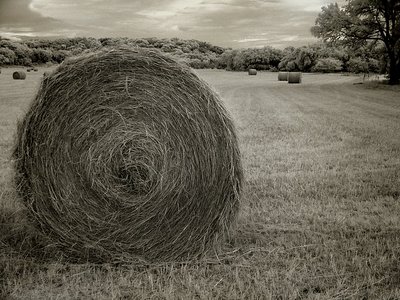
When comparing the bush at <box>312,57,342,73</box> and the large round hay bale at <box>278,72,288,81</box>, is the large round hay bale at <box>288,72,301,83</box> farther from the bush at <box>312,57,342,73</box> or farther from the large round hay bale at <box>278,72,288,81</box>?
the bush at <box>312,57,342,73</box>

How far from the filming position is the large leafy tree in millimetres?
28500

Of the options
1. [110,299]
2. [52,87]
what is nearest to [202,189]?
[110,299]

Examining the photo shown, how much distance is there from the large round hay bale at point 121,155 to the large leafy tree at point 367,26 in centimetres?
2611

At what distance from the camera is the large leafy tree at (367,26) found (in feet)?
93.5

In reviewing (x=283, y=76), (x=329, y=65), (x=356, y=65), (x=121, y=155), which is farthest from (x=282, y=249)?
(x=329, y=65)

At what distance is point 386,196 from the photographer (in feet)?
21.1

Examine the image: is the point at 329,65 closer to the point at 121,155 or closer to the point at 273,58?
the point at 273,58

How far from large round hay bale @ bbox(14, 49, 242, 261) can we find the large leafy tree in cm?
2611

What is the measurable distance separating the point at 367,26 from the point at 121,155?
27171 mm

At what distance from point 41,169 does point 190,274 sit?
167cm

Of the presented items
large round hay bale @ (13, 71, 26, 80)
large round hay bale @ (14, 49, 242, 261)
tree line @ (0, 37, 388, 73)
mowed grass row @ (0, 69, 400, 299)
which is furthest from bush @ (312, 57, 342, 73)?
large round hay bale @ (14, 49, 242, 261)

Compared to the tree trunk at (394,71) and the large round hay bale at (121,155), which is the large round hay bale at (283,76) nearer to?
the tree trunk at (394,71)

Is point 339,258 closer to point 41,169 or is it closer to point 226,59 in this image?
point 41,169

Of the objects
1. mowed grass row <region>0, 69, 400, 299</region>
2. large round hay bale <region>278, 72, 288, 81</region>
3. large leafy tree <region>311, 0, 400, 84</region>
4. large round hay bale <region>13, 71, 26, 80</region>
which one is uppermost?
large leafy tree <region>311, 0, 400, 84</region>
